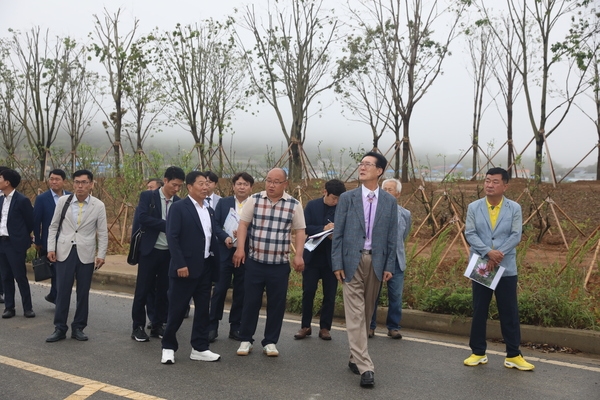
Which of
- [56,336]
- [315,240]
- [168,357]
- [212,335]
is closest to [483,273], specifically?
[315,240]

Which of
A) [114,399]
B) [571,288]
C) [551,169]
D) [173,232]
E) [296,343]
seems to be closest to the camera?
[114,399]

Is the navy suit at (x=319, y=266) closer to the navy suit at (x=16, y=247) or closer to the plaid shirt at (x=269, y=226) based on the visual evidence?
the plaid shirt at (x=269, y=226)

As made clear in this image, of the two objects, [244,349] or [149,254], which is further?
[149,254]

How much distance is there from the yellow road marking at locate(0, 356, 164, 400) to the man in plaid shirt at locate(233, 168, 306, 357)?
1.47 m

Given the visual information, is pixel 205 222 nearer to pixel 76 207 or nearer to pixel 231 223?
pixel 231 223

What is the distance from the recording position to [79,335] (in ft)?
24.6

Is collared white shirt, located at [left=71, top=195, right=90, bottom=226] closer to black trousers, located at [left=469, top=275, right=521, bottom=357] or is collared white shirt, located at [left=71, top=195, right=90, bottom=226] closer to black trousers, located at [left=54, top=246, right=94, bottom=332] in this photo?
black trousers, located at [left=54, top=246, right=94, bottom=332]

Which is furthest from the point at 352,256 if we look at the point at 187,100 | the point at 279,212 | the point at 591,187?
the point at 187,100

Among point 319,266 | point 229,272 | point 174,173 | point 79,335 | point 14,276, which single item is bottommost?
point 79,335

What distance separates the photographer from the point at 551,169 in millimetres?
18062

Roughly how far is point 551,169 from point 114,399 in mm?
Result: 15080

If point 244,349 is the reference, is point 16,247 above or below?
above

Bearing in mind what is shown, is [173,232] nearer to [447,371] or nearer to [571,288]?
[447,371]

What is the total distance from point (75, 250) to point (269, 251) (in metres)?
2.23
